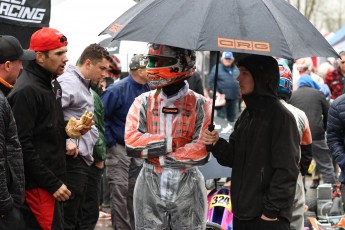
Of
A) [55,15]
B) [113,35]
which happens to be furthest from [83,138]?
[55,15]

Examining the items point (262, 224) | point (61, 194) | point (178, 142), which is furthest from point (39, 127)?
point (262, 224)

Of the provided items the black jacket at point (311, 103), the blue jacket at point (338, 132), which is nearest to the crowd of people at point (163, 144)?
the blue jacket at point (338, 132)

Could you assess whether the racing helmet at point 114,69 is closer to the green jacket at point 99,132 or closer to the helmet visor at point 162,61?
the green jacket at point 99,132

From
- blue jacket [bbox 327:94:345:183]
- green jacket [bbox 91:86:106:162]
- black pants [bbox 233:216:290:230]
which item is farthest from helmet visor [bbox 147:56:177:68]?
green jacket [bbox 91:86:106:162]

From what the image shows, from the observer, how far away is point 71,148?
7.84 m

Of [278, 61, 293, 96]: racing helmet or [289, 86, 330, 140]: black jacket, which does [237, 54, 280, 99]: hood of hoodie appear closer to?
[278, 61, 293, 96]: racing helmet

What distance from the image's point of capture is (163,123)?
672 centimetres

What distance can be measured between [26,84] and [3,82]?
2.00ft

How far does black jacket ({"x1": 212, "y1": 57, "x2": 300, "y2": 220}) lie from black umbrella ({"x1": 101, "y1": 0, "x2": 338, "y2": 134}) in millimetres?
359

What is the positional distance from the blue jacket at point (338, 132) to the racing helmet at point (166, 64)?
2.17 meters

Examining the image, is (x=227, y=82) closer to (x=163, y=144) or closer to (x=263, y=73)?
(x=163, y=144)

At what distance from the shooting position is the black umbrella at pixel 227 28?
581 cm

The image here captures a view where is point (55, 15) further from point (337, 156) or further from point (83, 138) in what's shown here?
point (337, 156)

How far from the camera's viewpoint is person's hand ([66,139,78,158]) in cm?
782
